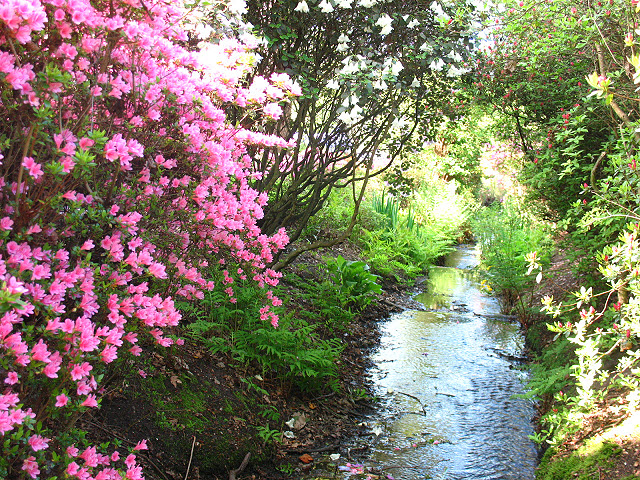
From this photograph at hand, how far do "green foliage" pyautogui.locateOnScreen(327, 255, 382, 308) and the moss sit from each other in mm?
2652

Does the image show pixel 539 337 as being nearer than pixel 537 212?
Yes

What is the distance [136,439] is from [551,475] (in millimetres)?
2271

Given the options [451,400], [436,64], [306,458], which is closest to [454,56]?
[436,64]

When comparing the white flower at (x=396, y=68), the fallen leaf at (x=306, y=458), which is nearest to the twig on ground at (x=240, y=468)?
the fallen leaf at (x=306, y=458)

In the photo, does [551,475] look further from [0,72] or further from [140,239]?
[0,72]

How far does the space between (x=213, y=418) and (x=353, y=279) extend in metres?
2.94

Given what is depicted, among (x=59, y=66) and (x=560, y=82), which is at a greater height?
(x=560, y=82)

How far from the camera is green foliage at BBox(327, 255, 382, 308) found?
18.2 feet

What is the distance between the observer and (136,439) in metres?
2.66

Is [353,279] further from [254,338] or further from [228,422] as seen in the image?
[228,422]

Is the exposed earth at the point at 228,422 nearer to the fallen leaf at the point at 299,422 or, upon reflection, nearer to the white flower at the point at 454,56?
the fallen leaf at the point at 299,422

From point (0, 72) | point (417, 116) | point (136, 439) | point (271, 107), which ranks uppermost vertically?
point (417, 116)

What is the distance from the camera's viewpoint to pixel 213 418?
123 inches

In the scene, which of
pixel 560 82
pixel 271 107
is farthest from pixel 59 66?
pixel 560 82
